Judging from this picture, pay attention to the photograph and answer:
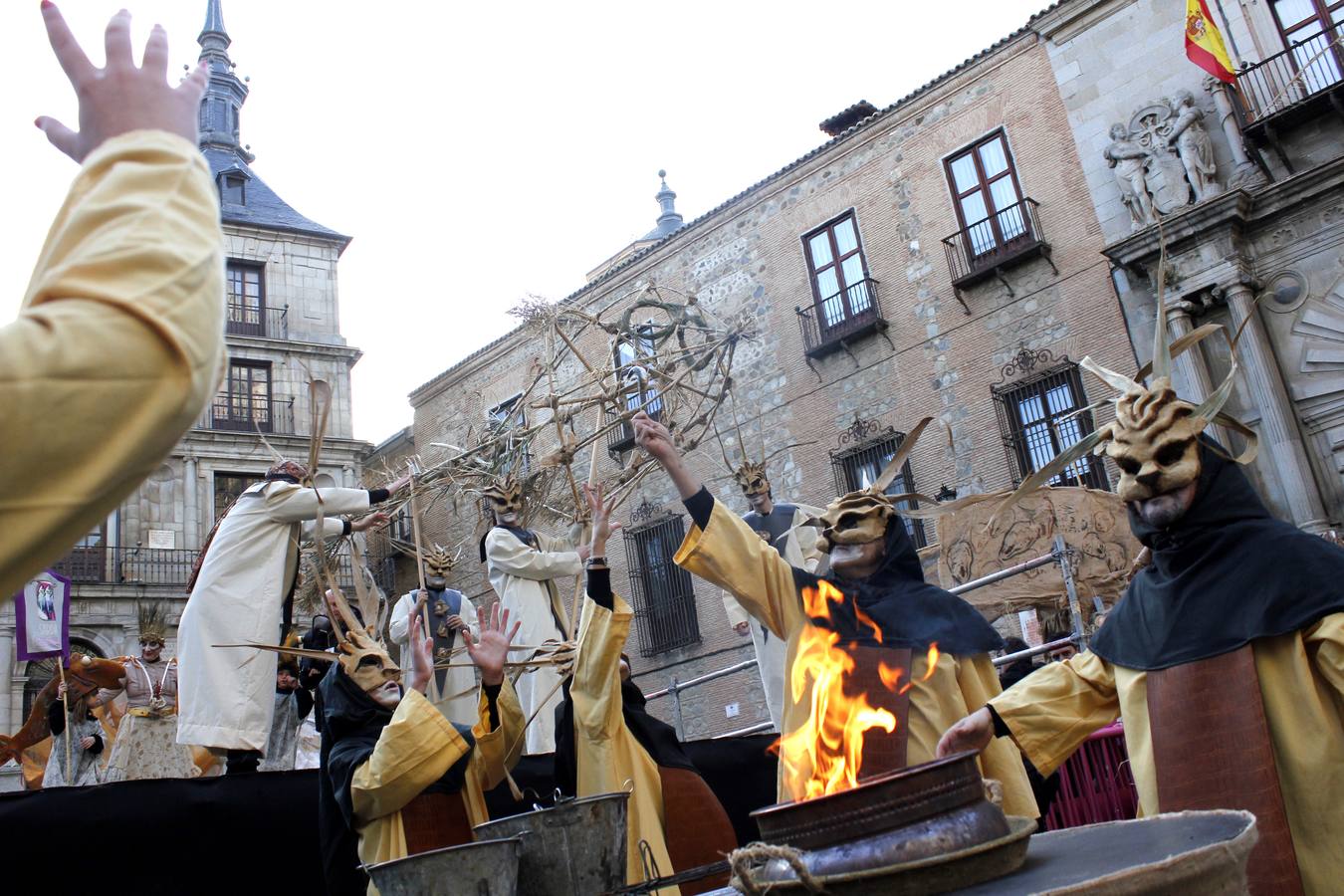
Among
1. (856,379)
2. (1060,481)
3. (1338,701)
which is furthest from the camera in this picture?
(856,379)

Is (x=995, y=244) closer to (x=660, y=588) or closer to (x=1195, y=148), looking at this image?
(x=1195, y=148)

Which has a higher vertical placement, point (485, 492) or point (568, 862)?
point (485, 492)

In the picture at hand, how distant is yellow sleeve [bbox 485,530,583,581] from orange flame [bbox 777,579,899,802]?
4006 mm

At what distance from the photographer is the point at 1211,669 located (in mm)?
3012

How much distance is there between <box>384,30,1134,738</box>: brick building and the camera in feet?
52.4

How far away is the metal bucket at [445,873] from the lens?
3219mm

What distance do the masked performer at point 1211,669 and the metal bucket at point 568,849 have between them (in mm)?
1326

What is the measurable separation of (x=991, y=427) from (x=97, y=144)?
16.1m

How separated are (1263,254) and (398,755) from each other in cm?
1399

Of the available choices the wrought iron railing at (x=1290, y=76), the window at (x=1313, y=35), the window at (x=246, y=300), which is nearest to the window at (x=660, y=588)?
the window at (x=246, y=300)

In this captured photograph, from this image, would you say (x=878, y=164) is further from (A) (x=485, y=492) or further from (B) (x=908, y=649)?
(B) (x=908, y=649)

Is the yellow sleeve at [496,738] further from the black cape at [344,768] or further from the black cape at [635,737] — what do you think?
the black cape at [635,737]

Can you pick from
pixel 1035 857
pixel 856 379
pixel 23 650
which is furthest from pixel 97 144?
pixel 856 379

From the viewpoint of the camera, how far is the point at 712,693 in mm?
18969
